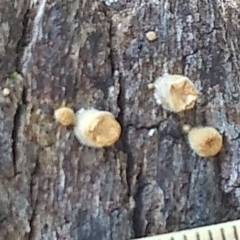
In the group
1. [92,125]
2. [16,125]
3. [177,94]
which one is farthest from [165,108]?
[16,125]

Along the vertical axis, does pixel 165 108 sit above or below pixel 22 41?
below

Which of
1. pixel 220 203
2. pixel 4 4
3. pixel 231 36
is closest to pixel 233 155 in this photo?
pixel 220 203

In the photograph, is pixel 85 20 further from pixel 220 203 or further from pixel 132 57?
pixel 220 203

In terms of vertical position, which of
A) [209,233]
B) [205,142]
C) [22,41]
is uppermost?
[22,41]

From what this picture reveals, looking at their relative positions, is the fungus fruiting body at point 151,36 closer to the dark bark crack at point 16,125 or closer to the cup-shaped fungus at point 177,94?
the cup-shaped fungus at point 177,94

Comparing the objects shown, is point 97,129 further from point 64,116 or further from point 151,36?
point 151,36

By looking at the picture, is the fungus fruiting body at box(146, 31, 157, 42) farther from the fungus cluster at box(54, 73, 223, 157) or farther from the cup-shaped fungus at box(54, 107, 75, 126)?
the cup-shaped fungus at box(54, 107, 75, 126)

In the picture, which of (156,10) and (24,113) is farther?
(156,10)
